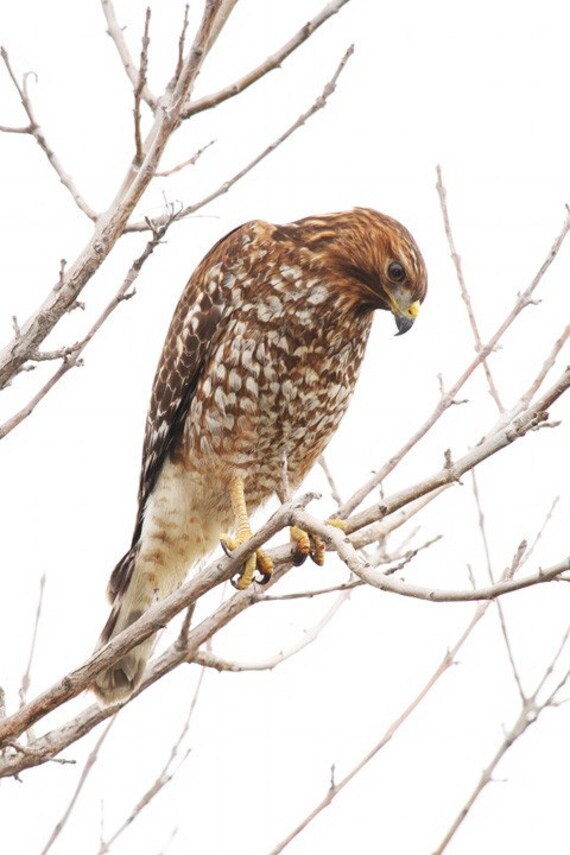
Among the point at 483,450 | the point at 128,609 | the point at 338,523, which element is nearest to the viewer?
the point at 483,450

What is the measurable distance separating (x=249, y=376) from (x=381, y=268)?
680 millimetres

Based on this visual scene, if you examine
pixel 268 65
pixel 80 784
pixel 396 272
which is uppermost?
pixel 396 272

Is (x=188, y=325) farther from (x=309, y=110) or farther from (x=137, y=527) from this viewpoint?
(x=309, y=110)

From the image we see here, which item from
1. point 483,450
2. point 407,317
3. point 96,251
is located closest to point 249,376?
point 407,317

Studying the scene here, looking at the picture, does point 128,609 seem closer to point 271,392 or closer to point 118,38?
point 271,392

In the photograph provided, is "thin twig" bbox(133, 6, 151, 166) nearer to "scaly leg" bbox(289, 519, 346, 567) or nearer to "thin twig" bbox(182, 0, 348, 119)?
"thin twig" bbox(182, 0, 348, 119)

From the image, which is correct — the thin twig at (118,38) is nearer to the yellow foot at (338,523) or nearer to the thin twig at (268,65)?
the thin twig at (268,65)

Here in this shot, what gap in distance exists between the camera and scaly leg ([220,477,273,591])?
439cm

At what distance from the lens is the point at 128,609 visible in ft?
17.3

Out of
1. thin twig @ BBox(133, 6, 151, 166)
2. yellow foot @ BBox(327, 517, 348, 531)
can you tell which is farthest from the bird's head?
thin twig @ BBox(133, 6, 151, 166)

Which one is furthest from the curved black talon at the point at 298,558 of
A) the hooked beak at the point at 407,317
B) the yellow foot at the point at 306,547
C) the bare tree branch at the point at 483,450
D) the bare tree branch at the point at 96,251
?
the bare tree branch at the point at 96,251

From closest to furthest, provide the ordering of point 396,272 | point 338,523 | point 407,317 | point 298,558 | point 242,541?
point 338,523, point 298,558, point 242,541, point 407,317, point 396,272

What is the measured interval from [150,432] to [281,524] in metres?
2.26

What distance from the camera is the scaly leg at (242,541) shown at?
439 cm
